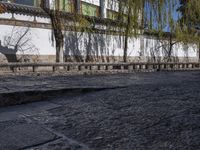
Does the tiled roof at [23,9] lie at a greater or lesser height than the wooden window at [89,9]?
lesser

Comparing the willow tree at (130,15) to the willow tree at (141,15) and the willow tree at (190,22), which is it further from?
the willow tree at (190,22)

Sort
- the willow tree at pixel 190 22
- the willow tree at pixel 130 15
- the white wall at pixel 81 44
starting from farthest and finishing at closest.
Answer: the willow tree at pixel 190 22 < the willow tree at pixel 130 15 < the white wall at pixel 81 44

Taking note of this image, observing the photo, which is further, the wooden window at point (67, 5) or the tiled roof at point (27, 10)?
the wooden window at point (67, 5)

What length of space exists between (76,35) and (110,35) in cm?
351

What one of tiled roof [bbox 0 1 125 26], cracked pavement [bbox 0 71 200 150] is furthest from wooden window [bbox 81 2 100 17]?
cracked pavement [bbox 0 71 200 150]

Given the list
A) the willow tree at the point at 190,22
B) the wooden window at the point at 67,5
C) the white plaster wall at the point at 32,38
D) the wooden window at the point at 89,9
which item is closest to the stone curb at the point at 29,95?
the white plaster wall at the point at 32,38

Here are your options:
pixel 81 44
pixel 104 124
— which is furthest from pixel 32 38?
pixel 104 124

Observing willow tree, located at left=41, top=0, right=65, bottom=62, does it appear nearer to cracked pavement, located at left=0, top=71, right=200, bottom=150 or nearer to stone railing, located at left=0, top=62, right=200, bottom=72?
stone railing, located at left=0, top=62, right=200, bottom=72

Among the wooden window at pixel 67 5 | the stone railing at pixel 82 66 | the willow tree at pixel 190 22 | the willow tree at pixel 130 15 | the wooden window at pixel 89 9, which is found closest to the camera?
the stone railing at pixel 82 66

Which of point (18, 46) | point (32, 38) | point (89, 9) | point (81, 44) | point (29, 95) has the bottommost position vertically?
point (29, 95)

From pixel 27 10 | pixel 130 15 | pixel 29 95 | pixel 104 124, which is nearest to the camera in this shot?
pixel 104 124

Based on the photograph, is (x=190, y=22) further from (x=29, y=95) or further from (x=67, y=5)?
(x=29, y=95)

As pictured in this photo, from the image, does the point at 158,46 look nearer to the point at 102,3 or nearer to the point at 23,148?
the point at 102,3

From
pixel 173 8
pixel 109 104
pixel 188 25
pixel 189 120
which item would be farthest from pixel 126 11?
pixel 189 120
